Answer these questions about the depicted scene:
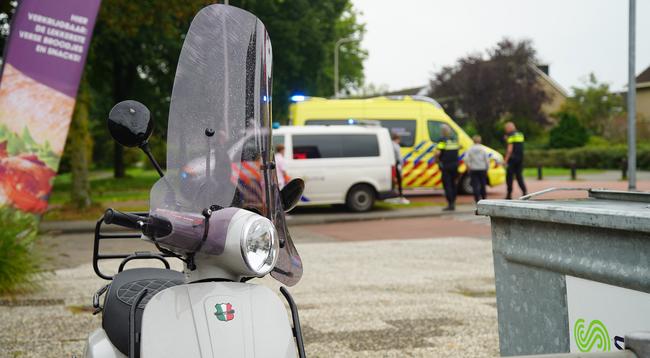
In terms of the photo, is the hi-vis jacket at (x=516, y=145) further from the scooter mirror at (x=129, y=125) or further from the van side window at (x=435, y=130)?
the scooter mirror at (x=129, y=125)

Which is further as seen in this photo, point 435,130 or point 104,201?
point 104,201

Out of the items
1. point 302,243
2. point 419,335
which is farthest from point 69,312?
point 302,243

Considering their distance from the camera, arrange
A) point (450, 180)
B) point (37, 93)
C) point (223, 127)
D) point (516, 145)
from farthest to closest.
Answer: point (516, 145) < point (450, 180) < point (37, 93) < point (223, 127)

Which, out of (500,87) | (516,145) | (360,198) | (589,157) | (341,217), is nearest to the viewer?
(341,217)

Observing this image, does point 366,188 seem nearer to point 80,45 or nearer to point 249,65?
point 80,45

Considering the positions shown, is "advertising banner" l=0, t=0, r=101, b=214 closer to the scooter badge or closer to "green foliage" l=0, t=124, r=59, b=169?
"green foliage" l=0, t=124, r=59, b=169

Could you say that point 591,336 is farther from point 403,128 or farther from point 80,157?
point 403,128

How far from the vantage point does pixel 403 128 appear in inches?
858

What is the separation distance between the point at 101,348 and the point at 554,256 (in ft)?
5.66

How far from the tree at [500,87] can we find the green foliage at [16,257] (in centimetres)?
4544

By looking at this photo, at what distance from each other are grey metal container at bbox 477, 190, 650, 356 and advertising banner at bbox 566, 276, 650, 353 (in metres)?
0.03

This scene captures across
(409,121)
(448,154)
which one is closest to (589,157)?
(409,121)

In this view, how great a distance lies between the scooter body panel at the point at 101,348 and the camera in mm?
2992

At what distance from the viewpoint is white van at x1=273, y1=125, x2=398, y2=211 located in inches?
704
